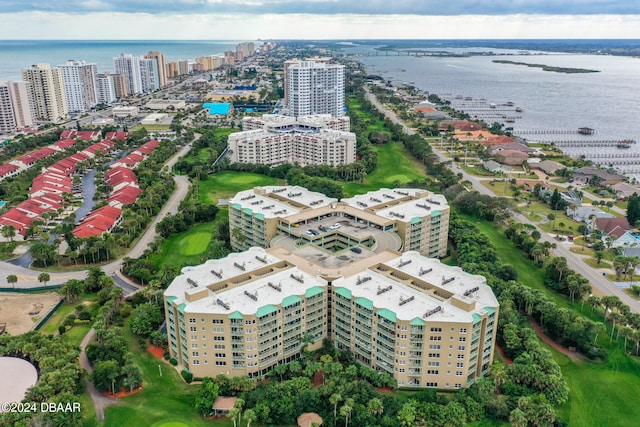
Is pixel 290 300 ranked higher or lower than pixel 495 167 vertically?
higher

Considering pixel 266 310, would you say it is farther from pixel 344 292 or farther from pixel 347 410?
pixel 347 410

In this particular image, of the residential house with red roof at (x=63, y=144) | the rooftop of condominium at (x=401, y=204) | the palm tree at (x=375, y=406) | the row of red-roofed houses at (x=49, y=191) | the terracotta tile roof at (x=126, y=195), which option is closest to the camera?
the palm tree at (x=375, y=406)

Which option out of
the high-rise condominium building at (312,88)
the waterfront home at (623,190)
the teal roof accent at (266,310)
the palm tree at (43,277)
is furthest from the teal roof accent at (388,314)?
the high-rise condominium building at (312,88)

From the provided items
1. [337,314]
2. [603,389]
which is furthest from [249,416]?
[603,389]

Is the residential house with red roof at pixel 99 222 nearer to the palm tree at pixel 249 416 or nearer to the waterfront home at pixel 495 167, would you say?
the palm tree at pixel 249 416

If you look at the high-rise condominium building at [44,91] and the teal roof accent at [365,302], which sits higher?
the high-rise condominium building at [44,91]

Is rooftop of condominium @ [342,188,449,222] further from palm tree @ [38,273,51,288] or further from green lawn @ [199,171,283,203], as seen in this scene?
palm tree @ [38,273,51,288]
